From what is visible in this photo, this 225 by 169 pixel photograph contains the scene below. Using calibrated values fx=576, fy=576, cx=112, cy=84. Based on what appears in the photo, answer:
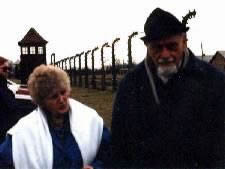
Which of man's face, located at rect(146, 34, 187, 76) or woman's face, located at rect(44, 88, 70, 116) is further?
woman's face, located at rect(44, 88, 70, 116)

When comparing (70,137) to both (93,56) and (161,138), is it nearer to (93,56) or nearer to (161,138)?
(161,138)

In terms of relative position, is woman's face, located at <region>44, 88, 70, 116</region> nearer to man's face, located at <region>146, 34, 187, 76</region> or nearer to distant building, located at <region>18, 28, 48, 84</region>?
man's face, located at <region>146, 34, 187, 76</region>

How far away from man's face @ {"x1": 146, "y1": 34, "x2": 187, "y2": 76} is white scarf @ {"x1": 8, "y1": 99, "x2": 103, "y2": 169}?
66 cm

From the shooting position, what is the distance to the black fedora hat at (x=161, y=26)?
145 inches

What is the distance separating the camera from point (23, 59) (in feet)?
111

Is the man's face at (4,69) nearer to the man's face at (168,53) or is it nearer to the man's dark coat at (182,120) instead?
the man's dark coat at (182,120)

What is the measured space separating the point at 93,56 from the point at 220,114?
64.0 feet

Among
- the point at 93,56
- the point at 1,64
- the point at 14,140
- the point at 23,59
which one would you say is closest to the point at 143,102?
the point at 14,140

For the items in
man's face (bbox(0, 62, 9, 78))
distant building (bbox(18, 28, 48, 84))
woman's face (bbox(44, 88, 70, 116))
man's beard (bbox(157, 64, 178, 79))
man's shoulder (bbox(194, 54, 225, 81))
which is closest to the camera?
man's beard (bbox(157, 64, 178, 79))

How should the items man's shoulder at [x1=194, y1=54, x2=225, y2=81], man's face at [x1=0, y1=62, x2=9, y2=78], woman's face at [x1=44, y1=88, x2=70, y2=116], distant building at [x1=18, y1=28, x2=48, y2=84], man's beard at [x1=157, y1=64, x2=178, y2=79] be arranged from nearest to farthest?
1. man's beard at [x1=157, y1=64, x2=178, y2=79]
2. man's shoulder at [x1=194, y1=54, x2=225, y2=81]
3. woman's face at [x1=44, y1=88, x2=70, y2=116]
4. man's face at [x1=0, y1=62, x2=9, y2=78]
5. distant building at [x1=18, y1=28, x2=48, y2=84]

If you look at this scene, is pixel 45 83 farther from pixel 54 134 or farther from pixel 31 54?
pixel 31 54

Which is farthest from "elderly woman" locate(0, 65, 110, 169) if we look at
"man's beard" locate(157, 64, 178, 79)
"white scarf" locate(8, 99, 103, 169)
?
"man's beard" locate(157, 64, 178, 79)

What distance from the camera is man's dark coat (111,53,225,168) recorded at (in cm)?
366

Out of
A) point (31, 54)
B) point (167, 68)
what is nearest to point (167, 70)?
point (167, 68)
